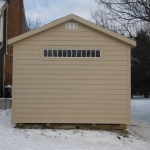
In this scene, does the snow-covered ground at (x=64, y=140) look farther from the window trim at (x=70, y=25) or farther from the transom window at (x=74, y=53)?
the window trim at (x=70, y=25)

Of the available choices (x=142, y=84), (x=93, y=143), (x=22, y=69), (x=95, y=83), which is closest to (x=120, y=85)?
(x=95, y=83)

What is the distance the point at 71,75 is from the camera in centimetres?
1108

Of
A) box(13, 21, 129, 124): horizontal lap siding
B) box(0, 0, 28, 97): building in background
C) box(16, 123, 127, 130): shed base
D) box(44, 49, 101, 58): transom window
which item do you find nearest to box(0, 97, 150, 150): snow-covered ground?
box(16, 123, 127, 130): shed base

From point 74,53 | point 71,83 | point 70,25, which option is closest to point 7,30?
point 70,25

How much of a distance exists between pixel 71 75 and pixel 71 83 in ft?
0.94

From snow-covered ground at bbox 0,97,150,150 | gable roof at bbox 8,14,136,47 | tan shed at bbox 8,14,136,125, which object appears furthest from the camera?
tan shed at bbox 8,14,136,125

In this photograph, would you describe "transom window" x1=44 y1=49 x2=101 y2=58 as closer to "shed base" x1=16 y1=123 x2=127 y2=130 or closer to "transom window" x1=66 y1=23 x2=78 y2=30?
"transom window" x1=66 y1=23 x2=78 y2=30

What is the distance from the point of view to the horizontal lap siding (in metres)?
11.0

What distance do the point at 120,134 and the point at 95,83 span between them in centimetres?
197

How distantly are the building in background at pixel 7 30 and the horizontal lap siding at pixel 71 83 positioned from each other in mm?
7093

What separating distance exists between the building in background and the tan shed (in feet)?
23.0

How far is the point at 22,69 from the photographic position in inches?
436

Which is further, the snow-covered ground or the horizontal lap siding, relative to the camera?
the horizontal lap siding

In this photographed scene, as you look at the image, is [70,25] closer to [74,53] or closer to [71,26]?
[71,26]
